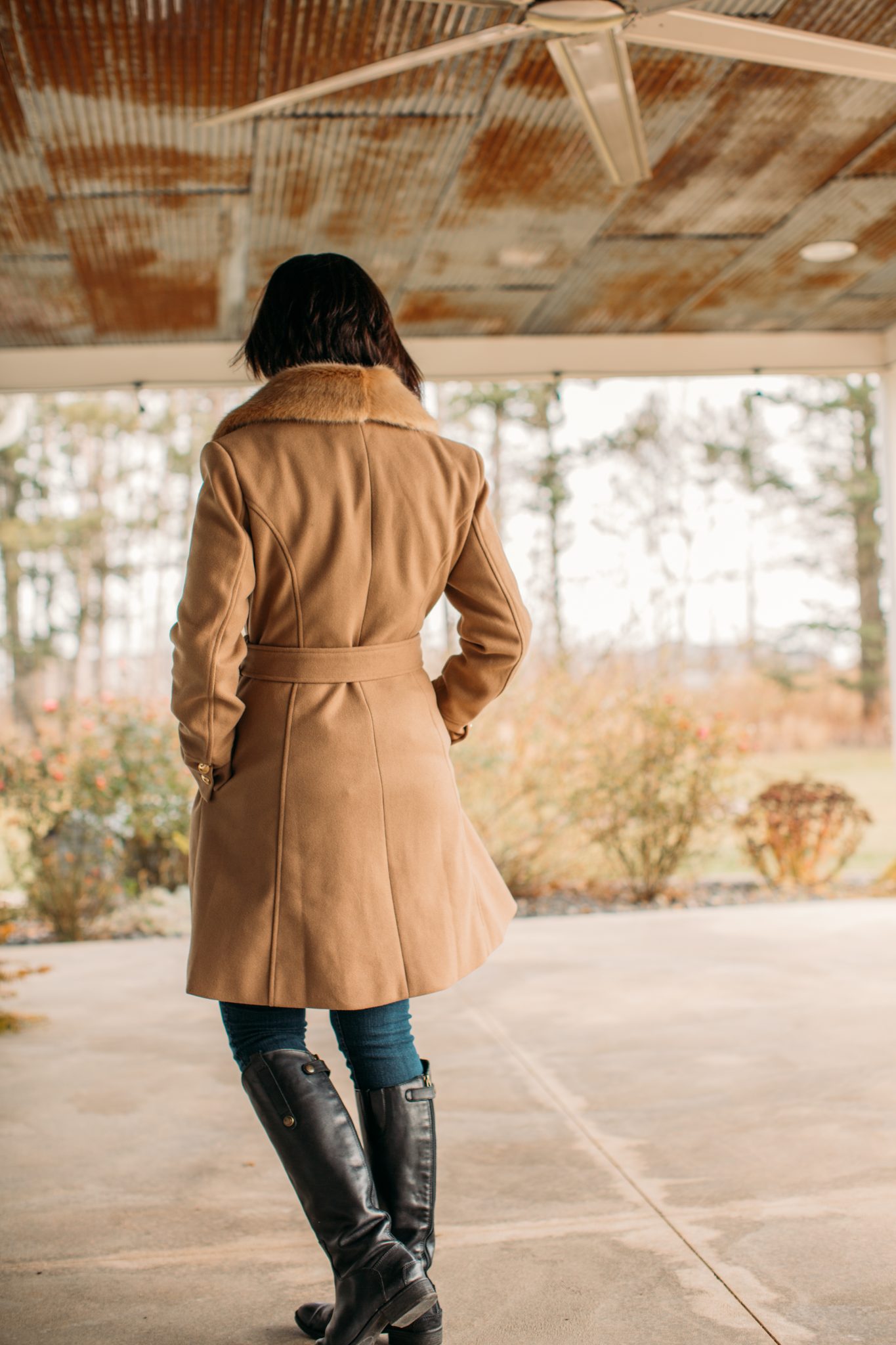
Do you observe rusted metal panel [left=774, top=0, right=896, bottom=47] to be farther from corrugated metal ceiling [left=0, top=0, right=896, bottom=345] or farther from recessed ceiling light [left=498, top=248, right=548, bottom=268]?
recessed ceiling light [left=498, top=248, right=548, bottom=268]

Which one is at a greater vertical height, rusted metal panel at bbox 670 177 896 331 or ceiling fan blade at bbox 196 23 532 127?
rusted metal panel at bbox 670 177 896 331

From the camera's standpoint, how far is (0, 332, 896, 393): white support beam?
17.4 feet

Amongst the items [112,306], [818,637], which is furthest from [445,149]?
[818,637]

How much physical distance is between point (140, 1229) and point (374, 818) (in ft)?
3.21

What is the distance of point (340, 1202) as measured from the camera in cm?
151

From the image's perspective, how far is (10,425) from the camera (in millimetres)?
6074

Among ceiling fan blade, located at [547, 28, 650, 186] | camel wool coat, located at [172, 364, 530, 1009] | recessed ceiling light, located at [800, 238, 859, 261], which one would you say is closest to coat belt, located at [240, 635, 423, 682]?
camel wool coat, located at [172, 364, 530, 1009]

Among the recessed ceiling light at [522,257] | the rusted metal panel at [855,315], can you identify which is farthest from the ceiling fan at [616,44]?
the rusted metal panel at [855,315]

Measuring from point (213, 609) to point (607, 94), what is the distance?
1.74 metres

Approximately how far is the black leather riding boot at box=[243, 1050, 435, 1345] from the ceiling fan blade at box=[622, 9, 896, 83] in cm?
199

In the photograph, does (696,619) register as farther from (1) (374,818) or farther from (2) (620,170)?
(1) (374,818)

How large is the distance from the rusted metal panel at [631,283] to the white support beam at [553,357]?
0.11 metres

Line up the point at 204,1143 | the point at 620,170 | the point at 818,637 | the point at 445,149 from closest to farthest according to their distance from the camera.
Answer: the point at 204,1143, the point at 620,170, the point at 445,149, the point at 818,637

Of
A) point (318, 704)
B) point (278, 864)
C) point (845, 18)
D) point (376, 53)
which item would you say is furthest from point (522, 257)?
point (278, 864)
